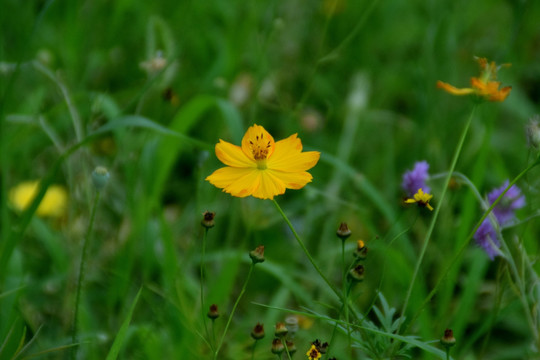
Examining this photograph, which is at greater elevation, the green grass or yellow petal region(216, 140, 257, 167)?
yellow petal region(216, 140, 257, 167)

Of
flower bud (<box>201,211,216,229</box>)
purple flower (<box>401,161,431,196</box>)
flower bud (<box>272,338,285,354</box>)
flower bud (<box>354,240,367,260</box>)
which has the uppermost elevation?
purple flower (<box>401,161,431,196</box>)

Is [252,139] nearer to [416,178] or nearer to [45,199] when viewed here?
[416,178]

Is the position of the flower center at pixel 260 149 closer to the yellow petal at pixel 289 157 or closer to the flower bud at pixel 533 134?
the yellow petal at pixel 289 157

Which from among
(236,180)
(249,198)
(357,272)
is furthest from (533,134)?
(249,198)

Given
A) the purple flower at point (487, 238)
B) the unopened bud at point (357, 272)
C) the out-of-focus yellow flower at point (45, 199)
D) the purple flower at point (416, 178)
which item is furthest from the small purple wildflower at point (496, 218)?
the out-of-focus yellow flower at point (45, 199)

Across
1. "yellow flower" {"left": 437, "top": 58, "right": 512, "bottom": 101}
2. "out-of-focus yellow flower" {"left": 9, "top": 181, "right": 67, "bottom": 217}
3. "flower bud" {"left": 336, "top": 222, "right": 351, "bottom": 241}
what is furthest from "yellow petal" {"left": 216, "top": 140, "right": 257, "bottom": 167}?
"out-of-focus yellow flower" {"left": 9, "top": 181, "right": 67, "bottom": 217}

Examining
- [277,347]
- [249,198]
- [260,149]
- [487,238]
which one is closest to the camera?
[277,347]

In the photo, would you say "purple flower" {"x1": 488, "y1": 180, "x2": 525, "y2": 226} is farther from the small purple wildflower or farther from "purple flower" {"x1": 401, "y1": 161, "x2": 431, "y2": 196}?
"purple flower" {"x1": 401, "y1": 161, "x2": 431, "y2": 196}
